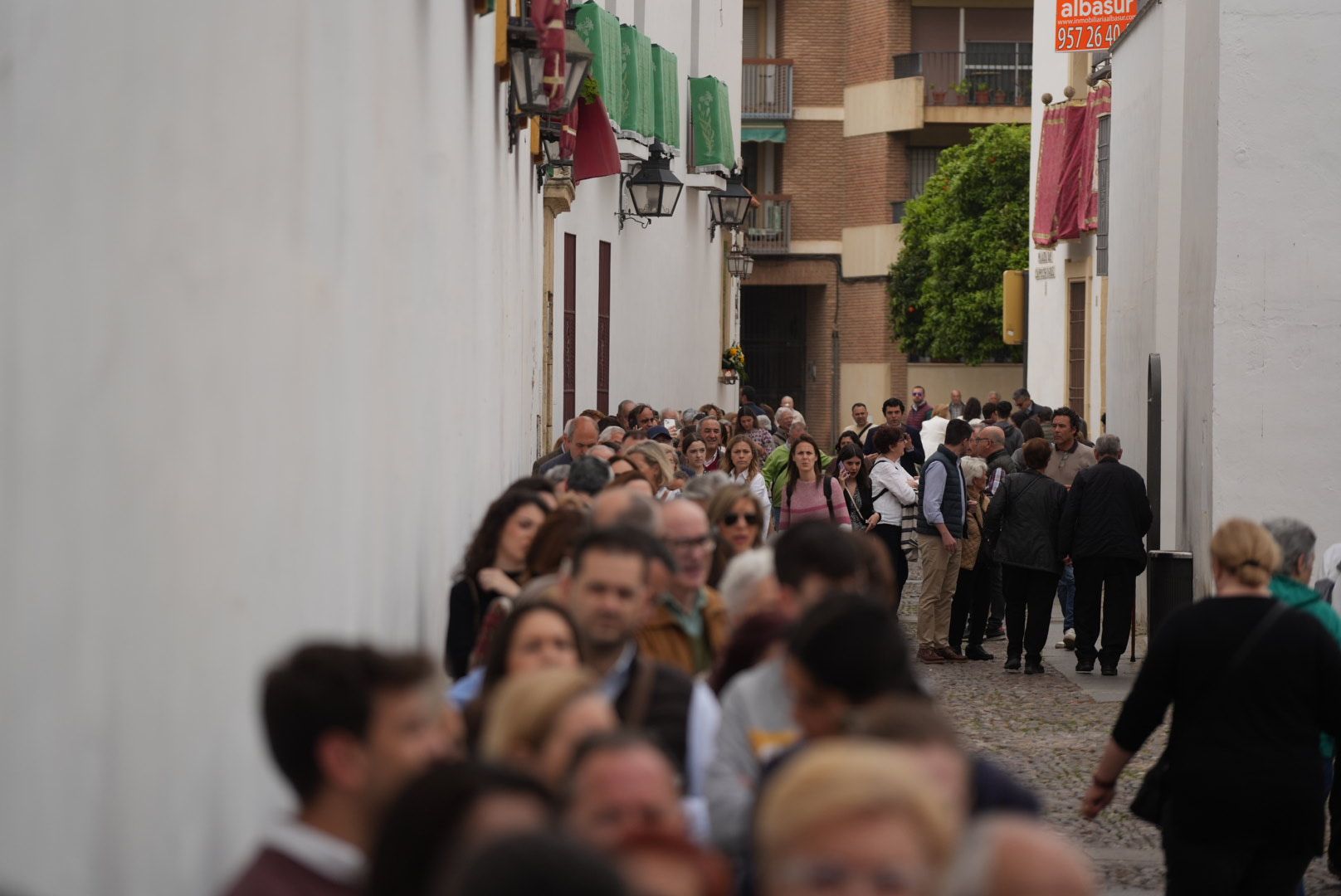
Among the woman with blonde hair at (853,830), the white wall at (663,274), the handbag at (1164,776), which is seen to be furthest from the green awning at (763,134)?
the woman with blonde hair at (853,830)

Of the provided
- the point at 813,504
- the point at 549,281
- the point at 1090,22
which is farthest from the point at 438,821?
the point at 1090,22

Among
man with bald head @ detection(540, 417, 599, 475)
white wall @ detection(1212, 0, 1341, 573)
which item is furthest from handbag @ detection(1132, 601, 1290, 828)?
white wall @ detection(1212, 0, 1341, 573)

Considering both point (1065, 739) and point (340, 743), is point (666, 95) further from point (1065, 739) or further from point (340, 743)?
point (340, 743)

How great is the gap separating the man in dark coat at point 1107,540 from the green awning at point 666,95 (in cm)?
843

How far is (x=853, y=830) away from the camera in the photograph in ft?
8.17

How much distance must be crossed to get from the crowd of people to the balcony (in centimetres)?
3389

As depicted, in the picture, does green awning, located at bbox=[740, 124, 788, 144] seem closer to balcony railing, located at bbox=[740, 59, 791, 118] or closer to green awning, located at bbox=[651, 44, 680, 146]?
balcony railing, located at bbox=[740, 59, 791, 118]

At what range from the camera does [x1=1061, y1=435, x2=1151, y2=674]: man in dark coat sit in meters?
14.3

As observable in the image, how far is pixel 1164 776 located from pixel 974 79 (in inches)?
1480

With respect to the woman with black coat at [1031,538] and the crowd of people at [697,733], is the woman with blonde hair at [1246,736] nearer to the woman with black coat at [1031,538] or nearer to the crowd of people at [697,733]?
the crowd of people at [697,733]

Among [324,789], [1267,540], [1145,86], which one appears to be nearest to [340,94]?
[324,789]

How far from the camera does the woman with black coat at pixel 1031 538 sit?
574 inches

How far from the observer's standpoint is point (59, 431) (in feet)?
10.2

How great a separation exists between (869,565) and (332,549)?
59.8 inches
